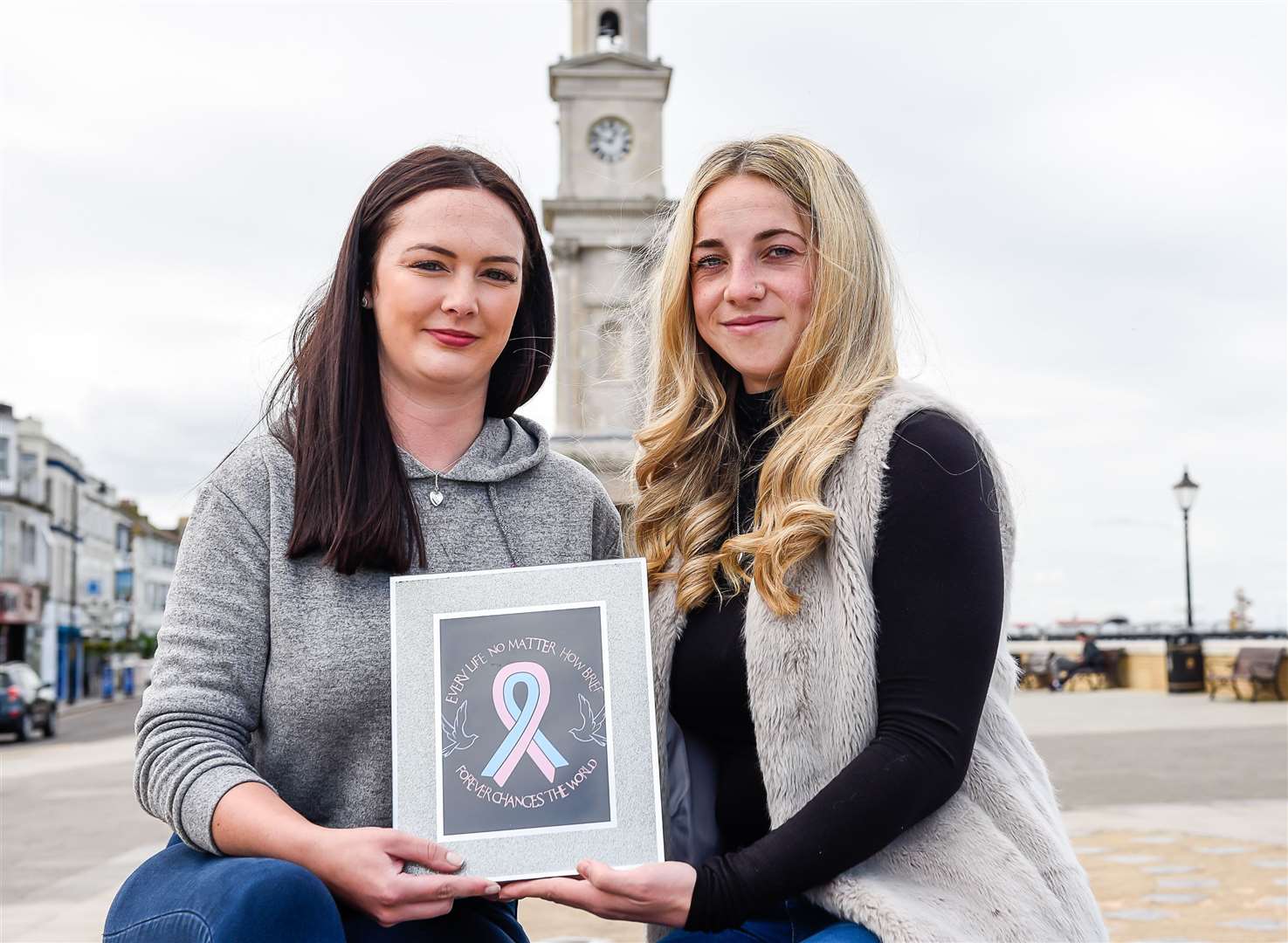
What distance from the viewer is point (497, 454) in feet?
10.3

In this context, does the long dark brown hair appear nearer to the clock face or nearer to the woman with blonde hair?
the woman with blonde hair

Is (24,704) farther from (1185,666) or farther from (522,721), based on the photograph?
(522,721)

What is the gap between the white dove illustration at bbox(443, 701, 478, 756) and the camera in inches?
97.7

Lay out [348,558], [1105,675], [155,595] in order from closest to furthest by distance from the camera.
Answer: [348,558]
[1105,675]
[155,595]

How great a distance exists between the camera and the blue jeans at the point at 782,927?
8.91 feet

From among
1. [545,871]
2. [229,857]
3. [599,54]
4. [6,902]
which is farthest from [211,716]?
[599,54]

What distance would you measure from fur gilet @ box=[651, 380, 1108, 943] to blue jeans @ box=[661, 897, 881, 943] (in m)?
0.11

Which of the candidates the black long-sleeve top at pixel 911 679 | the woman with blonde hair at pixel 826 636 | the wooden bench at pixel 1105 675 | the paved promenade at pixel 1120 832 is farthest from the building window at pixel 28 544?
the black long-sleeve top at pixel 911 679

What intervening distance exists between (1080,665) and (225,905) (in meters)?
32.7

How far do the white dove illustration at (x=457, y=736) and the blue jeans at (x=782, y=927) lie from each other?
719mm

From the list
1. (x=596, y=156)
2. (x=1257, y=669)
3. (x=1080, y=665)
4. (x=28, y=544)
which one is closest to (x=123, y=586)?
(x=28, y=544)

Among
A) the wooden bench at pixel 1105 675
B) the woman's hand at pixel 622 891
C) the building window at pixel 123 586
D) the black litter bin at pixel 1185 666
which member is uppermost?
the woman's hand at pixel 622 891

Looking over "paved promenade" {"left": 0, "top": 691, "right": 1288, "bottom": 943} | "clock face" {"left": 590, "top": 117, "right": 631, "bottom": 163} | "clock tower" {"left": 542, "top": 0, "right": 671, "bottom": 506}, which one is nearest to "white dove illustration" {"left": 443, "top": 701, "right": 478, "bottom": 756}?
"paved promenade" {"left": 0, "top": 691, "right": 1288, "bottom": 943}

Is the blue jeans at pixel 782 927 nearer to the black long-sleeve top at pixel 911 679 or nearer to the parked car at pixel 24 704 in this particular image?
the black long-sleeve top at pixel 911 679
